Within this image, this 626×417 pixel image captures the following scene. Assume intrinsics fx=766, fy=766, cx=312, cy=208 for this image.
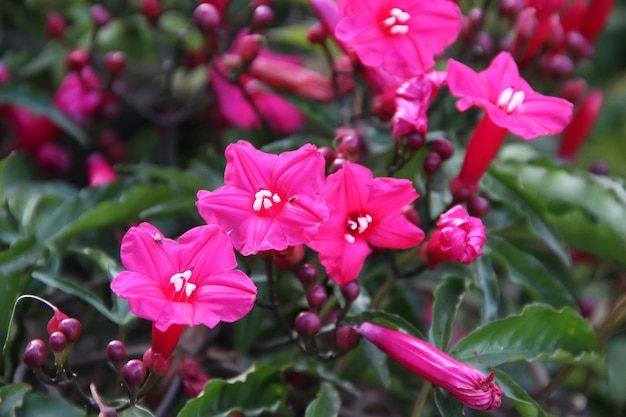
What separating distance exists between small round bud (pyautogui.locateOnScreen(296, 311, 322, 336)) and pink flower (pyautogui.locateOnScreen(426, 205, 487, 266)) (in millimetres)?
177

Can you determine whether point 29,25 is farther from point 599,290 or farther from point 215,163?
point 599,290

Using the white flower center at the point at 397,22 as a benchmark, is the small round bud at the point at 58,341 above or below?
below

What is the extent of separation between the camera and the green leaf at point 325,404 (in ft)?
2.94

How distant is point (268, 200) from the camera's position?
87 cm

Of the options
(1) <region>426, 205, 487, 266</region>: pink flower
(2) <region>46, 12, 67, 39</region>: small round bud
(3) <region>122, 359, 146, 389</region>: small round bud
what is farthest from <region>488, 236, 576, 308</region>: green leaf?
(2) <region>46, 12, 67, 39</region>: small round bud

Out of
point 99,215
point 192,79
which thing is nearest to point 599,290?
point 192,79

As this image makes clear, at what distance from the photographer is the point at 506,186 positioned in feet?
3.71

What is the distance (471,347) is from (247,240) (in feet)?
1.03

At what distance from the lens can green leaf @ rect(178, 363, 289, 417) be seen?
89 cm

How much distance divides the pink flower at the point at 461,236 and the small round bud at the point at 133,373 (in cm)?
38

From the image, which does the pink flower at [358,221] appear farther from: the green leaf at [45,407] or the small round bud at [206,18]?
the small round bud at [206,18]

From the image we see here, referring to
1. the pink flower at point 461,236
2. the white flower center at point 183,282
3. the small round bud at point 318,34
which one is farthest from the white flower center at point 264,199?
the small round bud at point 318,34

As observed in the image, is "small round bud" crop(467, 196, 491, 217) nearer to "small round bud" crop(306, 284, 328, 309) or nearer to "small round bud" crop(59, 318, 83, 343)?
"small round bud" crop(306, 284, 328, 309)

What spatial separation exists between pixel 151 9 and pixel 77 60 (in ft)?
0.52
